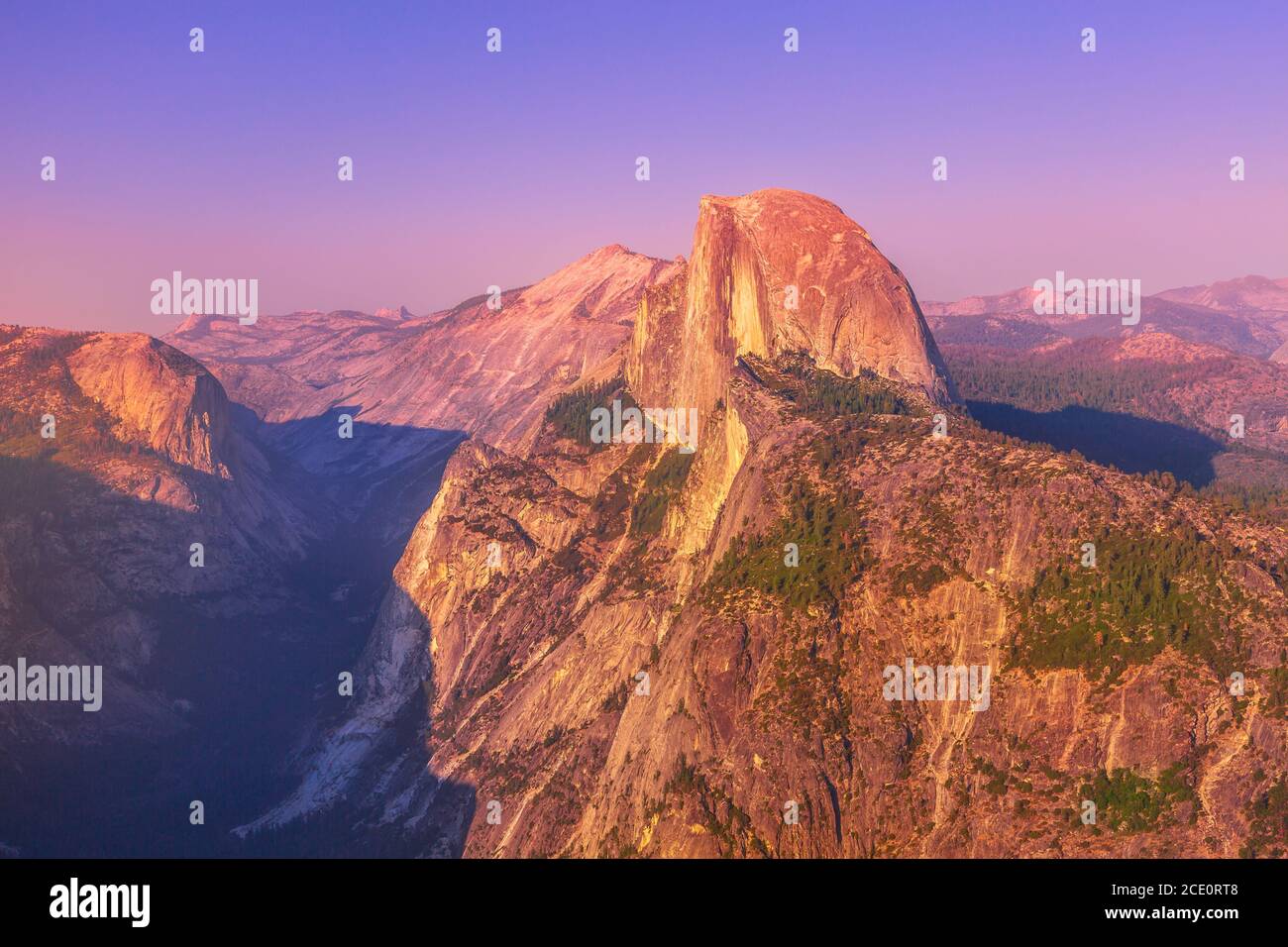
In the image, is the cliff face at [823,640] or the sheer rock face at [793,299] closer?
the cliff face at [823,640]

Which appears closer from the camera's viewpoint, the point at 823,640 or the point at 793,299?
the point at 823,640

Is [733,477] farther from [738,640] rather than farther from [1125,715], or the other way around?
[1125,715]

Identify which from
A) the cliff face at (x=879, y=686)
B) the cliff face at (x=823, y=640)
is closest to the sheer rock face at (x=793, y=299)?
the cliff face at (x=823, y=640)

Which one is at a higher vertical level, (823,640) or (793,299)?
(793,299)

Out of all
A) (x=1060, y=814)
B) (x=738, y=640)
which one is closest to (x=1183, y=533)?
(x=1060, y=814)

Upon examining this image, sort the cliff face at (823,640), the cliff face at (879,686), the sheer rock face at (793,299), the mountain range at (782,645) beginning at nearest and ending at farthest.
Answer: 1. the cliff face at (879,686)
2. the cliff face at (823,640)
3. the mountain range at (782,645)
4. the sheer rock face at (793,299)

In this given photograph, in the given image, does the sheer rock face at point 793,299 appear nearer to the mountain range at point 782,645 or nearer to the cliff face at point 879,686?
the mountain range at point 782,645

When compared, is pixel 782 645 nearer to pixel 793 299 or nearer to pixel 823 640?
pixel 823 640

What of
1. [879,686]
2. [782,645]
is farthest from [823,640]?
[879,686]

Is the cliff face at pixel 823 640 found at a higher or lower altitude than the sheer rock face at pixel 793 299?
lower
